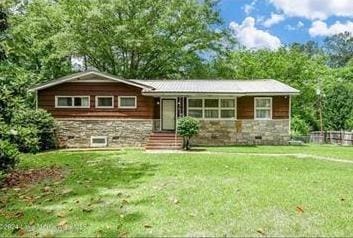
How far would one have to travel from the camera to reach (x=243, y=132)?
22.6m

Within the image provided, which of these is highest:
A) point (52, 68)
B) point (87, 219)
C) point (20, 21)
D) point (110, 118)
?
point (20, 21)

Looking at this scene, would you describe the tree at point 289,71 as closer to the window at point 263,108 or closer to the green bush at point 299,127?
the green bush at point 299,127

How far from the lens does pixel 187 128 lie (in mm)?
19688

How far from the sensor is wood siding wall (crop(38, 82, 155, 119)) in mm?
22188

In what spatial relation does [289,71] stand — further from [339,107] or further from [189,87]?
[189,87]

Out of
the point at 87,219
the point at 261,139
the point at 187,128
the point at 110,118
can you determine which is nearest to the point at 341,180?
the point at 87,219

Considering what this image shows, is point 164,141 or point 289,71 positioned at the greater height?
point 289,71

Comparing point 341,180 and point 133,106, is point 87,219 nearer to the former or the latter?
point 341,180

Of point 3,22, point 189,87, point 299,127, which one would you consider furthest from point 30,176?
point 299,127

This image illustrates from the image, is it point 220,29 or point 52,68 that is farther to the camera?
point 220,29

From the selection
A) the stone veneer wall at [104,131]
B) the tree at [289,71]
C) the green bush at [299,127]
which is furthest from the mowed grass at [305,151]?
the tree at [289,71]

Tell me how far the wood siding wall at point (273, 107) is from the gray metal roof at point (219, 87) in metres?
0.51

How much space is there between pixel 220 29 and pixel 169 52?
4900 millimetres

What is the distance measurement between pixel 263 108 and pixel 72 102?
33.8 feet
